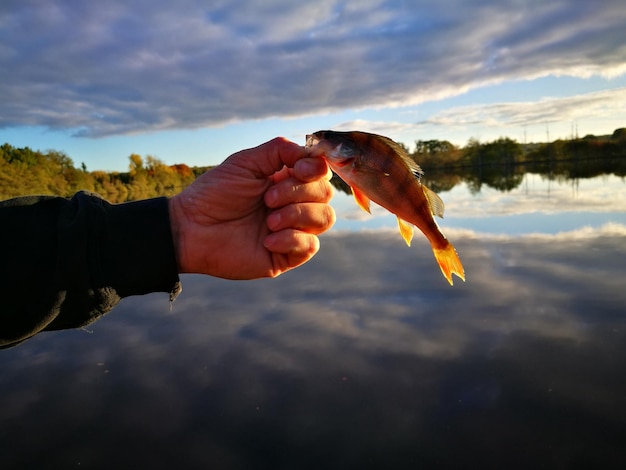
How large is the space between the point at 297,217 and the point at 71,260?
1.57m

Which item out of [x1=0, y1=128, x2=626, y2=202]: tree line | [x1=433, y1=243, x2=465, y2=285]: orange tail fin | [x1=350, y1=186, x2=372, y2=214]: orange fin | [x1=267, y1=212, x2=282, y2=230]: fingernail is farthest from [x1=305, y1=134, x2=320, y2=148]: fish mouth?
[x1=0, y1=128, x2=626, y2=202]: tree line

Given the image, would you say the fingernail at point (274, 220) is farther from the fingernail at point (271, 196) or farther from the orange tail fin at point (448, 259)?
the orange tail fin at point (448, 259)

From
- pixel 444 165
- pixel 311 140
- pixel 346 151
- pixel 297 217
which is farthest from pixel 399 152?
pixel 444 165

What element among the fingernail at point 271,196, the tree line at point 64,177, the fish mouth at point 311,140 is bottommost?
the fingernail at point 271,196

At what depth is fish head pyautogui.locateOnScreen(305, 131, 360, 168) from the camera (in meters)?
2.85

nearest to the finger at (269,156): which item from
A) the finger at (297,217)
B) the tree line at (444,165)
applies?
the finger at (297,217)

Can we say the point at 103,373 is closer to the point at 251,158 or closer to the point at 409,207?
the point at 251,158

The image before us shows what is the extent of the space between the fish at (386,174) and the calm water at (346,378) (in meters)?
3.58

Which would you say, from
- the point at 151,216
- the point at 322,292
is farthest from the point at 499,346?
the point at 151,216

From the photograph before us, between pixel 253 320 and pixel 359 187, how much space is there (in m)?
7.67

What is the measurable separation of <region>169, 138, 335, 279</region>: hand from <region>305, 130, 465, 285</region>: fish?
37cm

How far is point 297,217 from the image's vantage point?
3385mm

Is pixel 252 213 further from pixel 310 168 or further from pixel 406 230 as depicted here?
pixel 406 230

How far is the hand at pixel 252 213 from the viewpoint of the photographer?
130 inches
